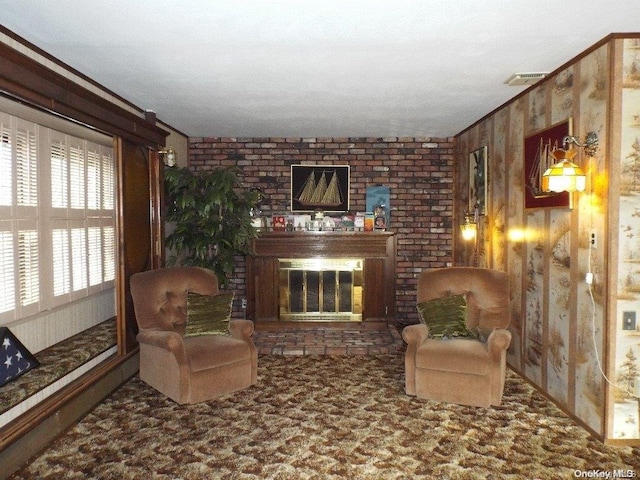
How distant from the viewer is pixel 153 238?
455 centimetres

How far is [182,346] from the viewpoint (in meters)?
3.49

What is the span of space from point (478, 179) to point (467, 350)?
7.57 ft

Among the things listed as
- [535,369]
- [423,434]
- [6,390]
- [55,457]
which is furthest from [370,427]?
[6,390]

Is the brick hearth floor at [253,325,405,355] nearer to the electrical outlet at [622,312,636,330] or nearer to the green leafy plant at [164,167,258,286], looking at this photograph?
the green leafy plant at [164,167,258,286]

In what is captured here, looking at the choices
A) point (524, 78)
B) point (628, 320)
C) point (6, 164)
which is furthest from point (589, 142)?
point (6, 164)

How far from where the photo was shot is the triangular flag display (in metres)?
2.92

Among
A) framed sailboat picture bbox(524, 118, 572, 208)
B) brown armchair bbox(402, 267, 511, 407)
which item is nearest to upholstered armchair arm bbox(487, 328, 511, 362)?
brown armchair bbox(402, 267, 511, 407)

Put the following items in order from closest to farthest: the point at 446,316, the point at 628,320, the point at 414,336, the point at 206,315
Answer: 1. the point at 628,320
2. the point at 414,336
3. the point at 446,316
4. the point at 206,315

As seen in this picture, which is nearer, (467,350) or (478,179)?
(467,350)

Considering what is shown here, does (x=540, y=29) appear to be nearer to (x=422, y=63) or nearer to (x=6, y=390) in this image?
(x=422, y=63)

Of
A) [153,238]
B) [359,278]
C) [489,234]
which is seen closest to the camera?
[153,238]

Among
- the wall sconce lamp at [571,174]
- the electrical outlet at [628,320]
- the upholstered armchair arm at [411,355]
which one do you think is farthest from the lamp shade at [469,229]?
the electrical outlet at [628,320]

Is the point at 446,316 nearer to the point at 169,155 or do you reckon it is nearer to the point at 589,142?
the point at 589,142

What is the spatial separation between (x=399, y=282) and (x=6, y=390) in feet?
15.0
